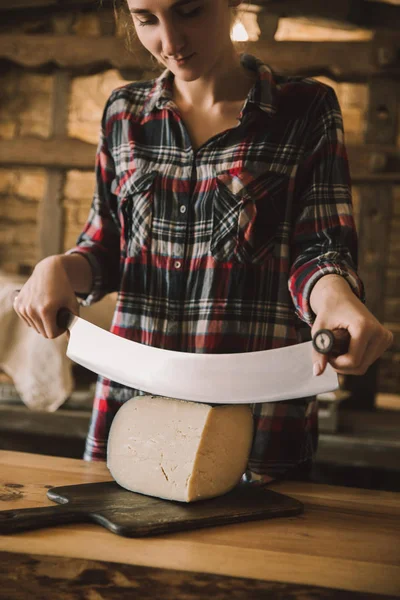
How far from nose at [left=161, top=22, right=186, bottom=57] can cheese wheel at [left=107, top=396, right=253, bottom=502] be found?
534 mm

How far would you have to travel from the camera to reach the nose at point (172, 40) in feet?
3.54

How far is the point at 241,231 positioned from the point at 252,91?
0.80 feet

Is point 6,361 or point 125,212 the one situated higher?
point 125,212

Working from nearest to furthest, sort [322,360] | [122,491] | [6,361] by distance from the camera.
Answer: [322,360] → [122,491] → [6,361]

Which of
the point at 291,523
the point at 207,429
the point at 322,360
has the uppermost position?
the point at 322,360

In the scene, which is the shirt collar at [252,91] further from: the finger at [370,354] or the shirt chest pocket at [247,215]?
the finger at [370,354]

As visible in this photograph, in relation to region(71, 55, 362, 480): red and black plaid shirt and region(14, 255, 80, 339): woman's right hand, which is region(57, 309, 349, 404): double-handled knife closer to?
region(14, 255, 80, 339): woman's right hand

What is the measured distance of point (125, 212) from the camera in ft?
4.30

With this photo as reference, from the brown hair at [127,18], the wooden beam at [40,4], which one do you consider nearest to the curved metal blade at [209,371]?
the brown hair at [127,18]

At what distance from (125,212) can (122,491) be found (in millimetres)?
526

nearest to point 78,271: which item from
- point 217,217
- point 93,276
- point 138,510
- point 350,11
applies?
point 93,276

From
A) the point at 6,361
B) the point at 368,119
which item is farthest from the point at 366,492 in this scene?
the point at 368,119

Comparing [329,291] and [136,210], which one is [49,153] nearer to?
[136,210]

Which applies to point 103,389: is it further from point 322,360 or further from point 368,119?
point 368,119
